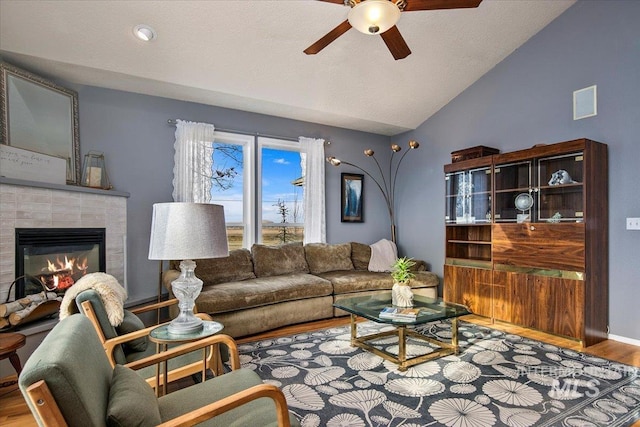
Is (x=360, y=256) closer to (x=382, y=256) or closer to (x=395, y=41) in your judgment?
(x=382, y=256)

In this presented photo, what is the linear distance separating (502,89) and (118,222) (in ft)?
15.5

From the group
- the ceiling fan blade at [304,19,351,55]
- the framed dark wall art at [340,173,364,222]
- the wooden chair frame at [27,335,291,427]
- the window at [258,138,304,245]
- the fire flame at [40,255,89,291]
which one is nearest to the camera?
the wooden chair frame at [27,335,291,427]

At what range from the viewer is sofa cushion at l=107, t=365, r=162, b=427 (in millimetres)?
1066

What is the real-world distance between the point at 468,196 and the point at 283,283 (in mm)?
2512

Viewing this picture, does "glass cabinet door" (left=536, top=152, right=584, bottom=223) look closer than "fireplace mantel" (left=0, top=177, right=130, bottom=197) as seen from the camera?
No

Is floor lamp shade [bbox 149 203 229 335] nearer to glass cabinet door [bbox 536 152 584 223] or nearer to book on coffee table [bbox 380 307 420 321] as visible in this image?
book on coffee table [bbox 380 307 420 321]

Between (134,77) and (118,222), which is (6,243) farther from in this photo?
(134,77)

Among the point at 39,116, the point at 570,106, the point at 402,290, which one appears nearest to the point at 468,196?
the point at 570,106

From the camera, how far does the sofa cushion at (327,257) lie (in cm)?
468

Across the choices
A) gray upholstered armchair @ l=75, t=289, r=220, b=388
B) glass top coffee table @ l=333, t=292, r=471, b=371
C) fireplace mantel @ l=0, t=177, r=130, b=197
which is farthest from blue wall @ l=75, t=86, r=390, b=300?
glass top coffee table @ l=333, t=292, r=471, b=371

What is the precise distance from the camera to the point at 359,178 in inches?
220

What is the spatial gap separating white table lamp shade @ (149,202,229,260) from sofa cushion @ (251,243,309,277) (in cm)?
241

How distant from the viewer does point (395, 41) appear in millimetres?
2697

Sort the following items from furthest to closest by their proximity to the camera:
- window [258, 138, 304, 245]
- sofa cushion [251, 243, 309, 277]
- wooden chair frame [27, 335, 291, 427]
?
window [258, 138, 304, 245]
sofa cushion [251, 243, 309, 277]
wooden chair frame [27, 335, 291, 427]
